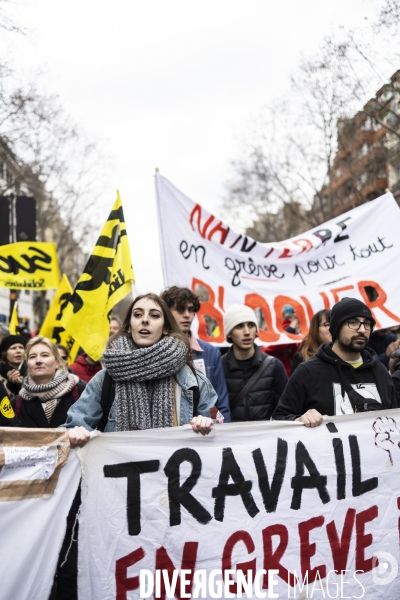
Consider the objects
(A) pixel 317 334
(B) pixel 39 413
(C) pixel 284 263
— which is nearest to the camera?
(B) pixel 39 413

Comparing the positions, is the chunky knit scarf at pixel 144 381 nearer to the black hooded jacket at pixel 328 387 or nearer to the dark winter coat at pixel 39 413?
the black hooded jacket at pixel 328 387

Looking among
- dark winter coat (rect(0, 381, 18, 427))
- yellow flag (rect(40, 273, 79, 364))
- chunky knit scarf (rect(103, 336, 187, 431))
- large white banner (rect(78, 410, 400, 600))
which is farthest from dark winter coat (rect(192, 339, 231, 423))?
yellow flag (rect(40, 273, 79, 364))

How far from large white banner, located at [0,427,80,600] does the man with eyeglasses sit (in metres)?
1.20

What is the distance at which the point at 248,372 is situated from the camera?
4.79 metres

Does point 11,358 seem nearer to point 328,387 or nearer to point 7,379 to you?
point 7,379

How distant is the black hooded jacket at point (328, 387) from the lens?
3.73 meters

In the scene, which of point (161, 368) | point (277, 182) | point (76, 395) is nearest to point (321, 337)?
point (76, 395)

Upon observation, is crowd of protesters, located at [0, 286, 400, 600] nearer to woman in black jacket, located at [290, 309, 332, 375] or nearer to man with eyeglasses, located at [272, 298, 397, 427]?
man with eyeglasses, located at [272, 298, 397, 427]

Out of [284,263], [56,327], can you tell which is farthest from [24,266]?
[284,263]

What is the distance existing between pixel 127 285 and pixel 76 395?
1.54 m

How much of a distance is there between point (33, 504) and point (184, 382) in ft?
2.97

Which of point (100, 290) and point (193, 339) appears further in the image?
point (100, 290)

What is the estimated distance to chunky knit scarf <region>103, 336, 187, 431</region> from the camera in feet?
10.9

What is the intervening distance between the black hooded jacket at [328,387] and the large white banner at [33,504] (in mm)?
1205
